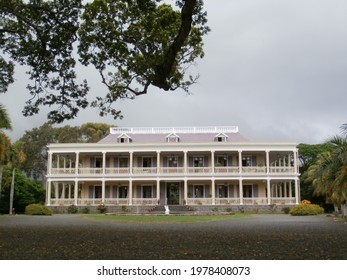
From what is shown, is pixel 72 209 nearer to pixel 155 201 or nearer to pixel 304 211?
pixel 155 201

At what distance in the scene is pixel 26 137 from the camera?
59719 mm

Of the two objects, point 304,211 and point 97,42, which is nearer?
point 97,42

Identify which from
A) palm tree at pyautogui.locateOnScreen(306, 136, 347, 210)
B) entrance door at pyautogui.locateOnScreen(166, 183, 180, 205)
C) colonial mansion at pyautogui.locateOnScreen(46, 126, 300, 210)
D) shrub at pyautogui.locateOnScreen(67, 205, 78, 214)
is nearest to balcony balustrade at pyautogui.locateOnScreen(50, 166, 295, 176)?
colonial mansion at pyautogui.locateOnScreen(46, 126, 300, 210)

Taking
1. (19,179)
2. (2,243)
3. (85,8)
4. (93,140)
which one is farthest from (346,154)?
(93,140)

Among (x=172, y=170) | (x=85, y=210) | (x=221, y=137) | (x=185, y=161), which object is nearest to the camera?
(x=85, y=210)

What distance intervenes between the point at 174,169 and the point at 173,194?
278 centimetres

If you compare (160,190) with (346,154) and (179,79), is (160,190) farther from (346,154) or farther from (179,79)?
(179,79)

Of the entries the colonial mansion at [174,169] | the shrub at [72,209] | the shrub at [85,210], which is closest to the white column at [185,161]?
the colonial mansion at [174,169]

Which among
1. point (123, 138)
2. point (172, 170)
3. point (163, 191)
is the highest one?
point (123, 138)

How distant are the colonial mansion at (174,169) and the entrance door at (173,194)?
0.10 metres

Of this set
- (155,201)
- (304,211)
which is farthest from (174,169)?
(304,211)

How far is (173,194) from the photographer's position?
45875 mm

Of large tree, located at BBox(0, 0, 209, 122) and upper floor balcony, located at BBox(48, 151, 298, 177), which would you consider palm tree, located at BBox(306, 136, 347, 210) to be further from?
upper floor balcony, located at BBox(48, 151, 298, 177)

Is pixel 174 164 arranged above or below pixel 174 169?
above
